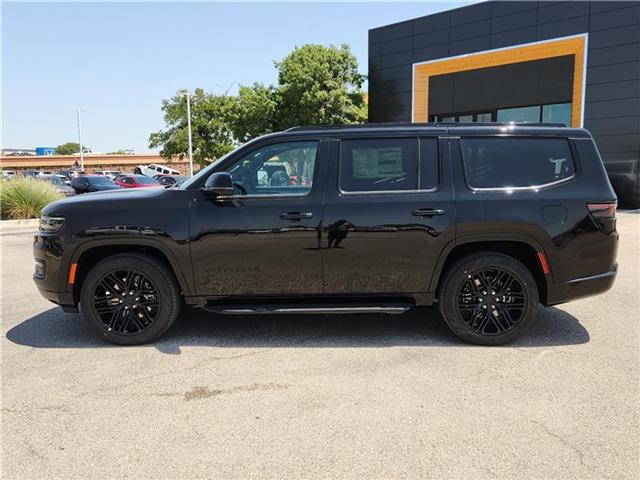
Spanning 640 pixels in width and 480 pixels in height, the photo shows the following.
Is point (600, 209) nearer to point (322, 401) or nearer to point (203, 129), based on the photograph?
point (322, 401)

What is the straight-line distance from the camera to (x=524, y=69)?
19.8 m

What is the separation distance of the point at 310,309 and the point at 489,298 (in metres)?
1.57

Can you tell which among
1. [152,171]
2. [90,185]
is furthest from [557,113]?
[152,171]

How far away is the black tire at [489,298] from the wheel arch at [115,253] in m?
2.33

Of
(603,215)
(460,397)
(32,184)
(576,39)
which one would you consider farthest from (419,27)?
(460,397)

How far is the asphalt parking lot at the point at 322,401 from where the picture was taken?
2707mm

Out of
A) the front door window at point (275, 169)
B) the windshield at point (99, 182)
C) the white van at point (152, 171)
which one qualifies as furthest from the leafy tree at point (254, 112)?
the front door window at point (275, 169)

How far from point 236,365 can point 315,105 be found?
2625cm

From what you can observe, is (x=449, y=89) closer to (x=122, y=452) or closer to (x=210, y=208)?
(x=210, y=208)

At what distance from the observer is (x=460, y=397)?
343 centimetres

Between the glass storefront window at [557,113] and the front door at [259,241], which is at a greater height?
the glass storefront window at [557,113]

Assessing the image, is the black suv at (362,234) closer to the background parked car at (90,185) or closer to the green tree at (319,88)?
the background parked car at (90,185)

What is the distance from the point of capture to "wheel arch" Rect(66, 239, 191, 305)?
4.30 m

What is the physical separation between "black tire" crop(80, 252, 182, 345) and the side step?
43 cm
